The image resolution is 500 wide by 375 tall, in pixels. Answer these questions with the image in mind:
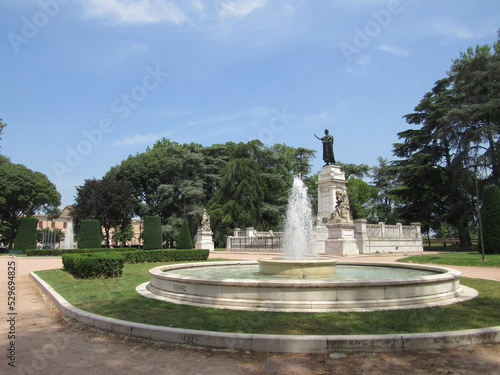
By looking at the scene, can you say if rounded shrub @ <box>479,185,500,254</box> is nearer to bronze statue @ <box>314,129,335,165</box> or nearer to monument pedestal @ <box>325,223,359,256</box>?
monument pedestal @ <box>325,223,359,256</box>

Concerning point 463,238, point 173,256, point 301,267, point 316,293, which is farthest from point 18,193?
point 463,238

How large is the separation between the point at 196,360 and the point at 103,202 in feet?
144

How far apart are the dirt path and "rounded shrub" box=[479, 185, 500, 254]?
21127 mm

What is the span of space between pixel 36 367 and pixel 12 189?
43.9 meters

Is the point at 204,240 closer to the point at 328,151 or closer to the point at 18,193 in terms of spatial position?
the point at 328,151

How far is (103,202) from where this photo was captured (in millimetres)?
45188

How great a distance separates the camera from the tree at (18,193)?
41.8 meters

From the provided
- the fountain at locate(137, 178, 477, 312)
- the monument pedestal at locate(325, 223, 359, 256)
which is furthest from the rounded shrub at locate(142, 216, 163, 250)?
the fountain at locate(137, 178, 477, 312)

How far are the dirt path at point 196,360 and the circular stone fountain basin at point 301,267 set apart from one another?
4439 millimetres

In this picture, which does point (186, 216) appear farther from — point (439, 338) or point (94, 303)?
point (439, 338)

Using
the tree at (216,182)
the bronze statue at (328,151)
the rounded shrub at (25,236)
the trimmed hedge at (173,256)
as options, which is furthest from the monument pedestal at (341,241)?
the rounded shrub at (25,236)

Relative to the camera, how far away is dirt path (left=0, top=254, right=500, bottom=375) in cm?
457

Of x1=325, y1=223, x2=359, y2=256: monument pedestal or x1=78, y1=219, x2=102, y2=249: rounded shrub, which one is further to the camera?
x1=78, y1=219, x2=102, y2=249: rounded shrub

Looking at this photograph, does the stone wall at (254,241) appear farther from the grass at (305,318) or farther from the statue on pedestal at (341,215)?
the grass at (305,318)
